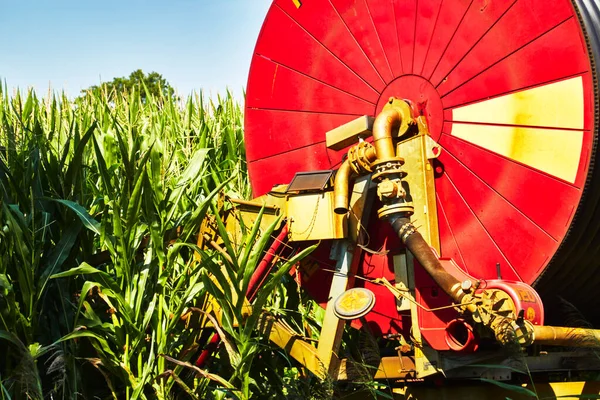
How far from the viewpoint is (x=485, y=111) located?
15.0 ft

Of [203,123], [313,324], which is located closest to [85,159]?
[203,123]

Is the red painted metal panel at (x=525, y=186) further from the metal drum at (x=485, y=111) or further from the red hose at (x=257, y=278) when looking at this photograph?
the red hose at (x=257, y=278)

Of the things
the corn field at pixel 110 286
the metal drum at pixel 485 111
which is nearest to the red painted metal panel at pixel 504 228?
the metal drum at pixel 485 111

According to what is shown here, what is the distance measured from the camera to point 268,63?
604 cm

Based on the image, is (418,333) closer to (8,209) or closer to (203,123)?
(8,209)

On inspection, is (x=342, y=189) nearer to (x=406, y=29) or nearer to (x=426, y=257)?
(x=426, y=257)

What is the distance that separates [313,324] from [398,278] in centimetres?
189

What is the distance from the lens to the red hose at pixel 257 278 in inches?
189

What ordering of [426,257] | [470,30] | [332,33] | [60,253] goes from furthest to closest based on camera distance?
[332,33], [470,30], [60,253], [426,257]

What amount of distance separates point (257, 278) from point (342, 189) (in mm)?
710

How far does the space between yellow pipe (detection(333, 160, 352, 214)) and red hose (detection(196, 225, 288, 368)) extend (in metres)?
0.42

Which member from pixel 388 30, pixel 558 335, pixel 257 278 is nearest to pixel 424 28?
pixel 388 30

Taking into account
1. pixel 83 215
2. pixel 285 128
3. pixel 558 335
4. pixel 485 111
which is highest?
pixel 485 111

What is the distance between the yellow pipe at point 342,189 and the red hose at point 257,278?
419mm
